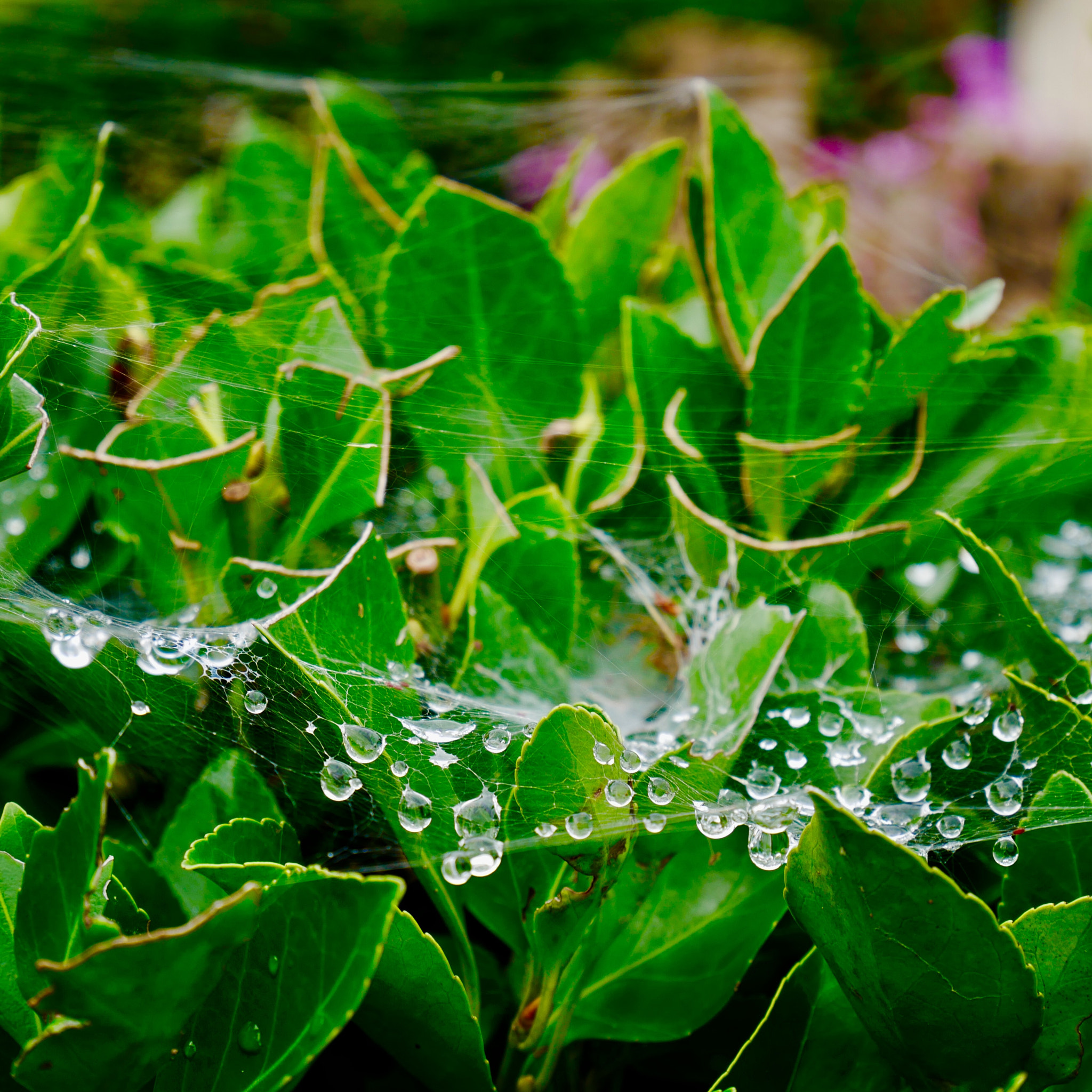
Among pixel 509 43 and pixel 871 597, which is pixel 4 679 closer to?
pixel 871 597

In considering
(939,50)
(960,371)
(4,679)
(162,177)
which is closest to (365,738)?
(4,679)

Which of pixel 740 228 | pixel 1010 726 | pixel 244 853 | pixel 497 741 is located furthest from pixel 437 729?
pixel 740 228

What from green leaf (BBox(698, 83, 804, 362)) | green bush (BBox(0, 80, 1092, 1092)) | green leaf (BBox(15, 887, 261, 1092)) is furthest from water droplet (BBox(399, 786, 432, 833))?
green leaf (BBox(698, 83, 804, 362))

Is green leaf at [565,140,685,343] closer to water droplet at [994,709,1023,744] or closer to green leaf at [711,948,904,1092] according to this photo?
water droplet at [994,709,1023,744]

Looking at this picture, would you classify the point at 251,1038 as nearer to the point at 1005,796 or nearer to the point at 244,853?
the point at 244,853

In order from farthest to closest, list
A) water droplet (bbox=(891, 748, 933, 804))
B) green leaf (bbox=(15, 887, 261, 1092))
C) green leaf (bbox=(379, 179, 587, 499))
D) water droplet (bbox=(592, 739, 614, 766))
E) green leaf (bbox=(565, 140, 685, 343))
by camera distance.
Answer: green leaf (bbox=(565, 140, 685, 343)) → green leaf (bbox=(379, 179, 587, 499)) → water droplet (bbox=(891, 748, 933, 804)) → water droplet (bbox=(592, 739, 614, 766)) → green leaf (bbox=(15, 887, 261, 1092))

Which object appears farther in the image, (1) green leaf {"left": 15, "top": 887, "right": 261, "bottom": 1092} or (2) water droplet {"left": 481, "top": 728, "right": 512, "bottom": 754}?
(2) water droplet {"left": 481, "top": 728, "right": 512, "bottom": 754}

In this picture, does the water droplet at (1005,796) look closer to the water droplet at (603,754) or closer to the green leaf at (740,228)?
the water droplet at (603,754)
